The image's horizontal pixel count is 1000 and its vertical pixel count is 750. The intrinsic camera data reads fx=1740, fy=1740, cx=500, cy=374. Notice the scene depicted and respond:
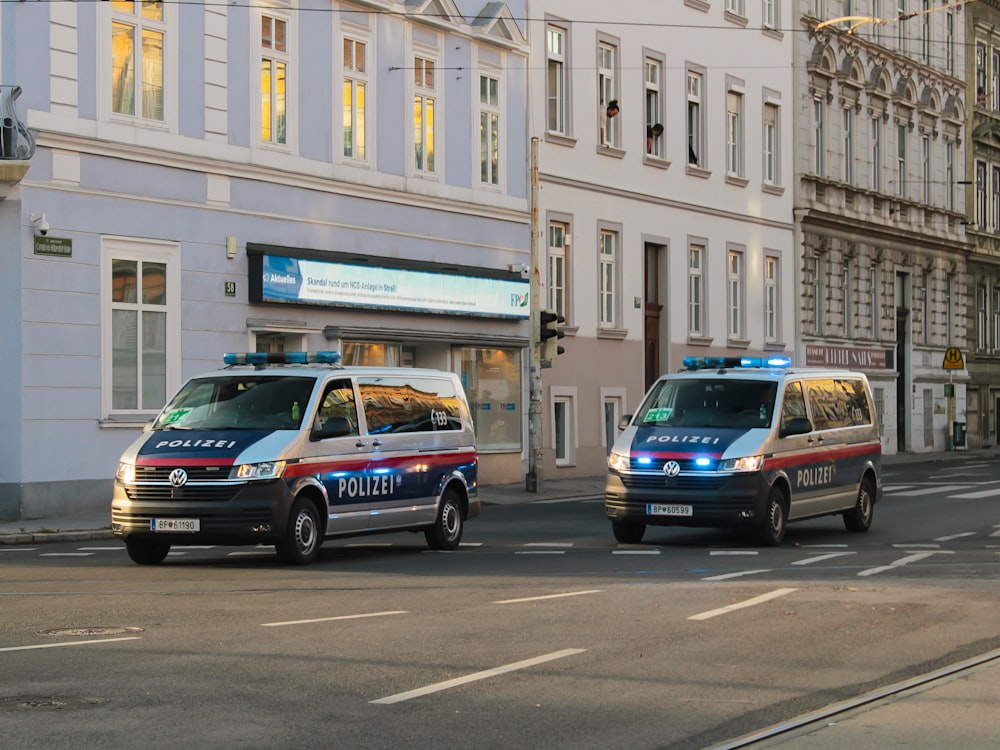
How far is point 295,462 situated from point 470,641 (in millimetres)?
6147

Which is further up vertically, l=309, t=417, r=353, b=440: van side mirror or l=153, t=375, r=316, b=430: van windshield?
l=153, t=375, r=316, b=430: van windshield

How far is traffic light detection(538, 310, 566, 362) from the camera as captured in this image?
3111 centimetres

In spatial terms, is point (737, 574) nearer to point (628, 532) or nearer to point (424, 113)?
point (628, 532)

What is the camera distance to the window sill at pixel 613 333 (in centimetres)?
3838

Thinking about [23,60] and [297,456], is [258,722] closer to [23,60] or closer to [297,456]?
[297,456]

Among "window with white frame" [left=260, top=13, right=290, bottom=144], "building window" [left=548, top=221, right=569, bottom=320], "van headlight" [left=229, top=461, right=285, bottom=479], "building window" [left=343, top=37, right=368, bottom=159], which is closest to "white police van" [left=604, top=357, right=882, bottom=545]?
"van headlight" [left=229, top=461, right=285, bottom=479]

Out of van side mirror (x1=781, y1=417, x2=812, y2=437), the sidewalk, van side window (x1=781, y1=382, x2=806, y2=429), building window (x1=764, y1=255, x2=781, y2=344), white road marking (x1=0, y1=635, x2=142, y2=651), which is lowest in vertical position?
the sidewalk

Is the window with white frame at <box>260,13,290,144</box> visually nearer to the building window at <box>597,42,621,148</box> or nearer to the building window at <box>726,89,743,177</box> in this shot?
the building window at <box>597,42,621,148</box>

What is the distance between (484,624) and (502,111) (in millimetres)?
24781

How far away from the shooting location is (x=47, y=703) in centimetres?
826

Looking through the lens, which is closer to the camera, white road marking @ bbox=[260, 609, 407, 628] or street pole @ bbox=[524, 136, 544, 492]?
white road marking @ bbox=[260, 609, 407, 628]

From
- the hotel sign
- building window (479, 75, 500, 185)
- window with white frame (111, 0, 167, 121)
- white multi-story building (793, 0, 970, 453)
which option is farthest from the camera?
white multi-story building (793, 0, 970, 453)

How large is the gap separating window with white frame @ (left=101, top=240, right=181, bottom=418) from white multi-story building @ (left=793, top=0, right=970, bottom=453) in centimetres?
2471

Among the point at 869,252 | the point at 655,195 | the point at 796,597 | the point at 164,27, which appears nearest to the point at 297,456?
the point at 796,597
